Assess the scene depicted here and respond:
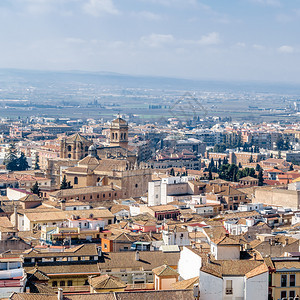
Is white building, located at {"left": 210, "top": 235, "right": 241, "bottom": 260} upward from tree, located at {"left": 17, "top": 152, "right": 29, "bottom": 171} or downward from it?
upward

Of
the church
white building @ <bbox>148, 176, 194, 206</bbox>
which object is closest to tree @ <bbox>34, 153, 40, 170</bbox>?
the church

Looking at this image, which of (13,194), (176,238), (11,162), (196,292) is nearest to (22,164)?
(11,162)

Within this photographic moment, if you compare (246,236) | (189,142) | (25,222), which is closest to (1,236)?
(25,222)

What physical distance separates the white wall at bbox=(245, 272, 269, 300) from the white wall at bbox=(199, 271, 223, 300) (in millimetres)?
621

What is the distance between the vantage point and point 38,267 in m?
24.0

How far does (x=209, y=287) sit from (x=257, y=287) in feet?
3.57

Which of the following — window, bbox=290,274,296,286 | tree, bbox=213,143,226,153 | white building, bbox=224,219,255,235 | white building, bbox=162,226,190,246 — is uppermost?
window, bbox=290,274,296,286

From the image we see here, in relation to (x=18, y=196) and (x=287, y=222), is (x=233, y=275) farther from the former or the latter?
(x=18, y=196)

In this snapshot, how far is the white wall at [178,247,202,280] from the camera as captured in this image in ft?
66.4

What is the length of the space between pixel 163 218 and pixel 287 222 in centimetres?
598

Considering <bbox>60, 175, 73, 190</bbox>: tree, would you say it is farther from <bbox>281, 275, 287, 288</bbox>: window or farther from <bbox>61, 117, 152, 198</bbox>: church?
<bbox>281, 275, 287, 288</bbox>: window

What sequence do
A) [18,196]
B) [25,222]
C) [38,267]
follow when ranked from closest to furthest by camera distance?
1. [38,267]
2. [25,222]
3. [18,196]

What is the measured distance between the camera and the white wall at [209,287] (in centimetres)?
1794

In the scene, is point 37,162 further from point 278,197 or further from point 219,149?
point 278,197
